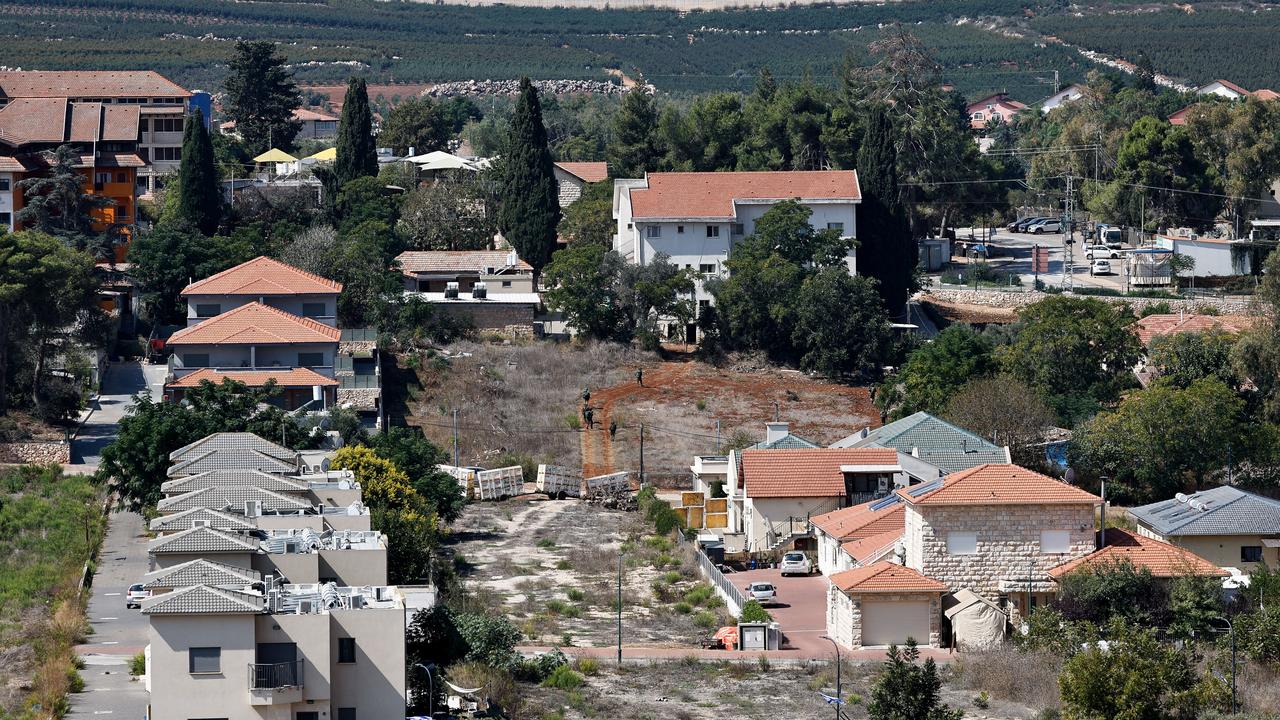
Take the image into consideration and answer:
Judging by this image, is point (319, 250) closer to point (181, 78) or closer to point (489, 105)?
point (489, 105)

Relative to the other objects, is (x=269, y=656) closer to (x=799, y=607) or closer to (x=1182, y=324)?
(x=799, y=607)

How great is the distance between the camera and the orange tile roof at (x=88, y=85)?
376ft

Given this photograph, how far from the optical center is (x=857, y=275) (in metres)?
86.2

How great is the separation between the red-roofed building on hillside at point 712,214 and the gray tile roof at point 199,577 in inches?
1896

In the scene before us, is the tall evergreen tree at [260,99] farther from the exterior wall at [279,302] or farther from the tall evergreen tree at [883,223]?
the tall evergreen tree at [883,223]

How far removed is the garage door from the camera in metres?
52.2

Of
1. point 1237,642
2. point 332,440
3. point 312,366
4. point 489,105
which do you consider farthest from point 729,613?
point 489,105

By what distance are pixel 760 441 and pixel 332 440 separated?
15.0 m

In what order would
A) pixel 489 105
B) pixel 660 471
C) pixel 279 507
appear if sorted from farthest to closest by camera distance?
1. pixel 489 105
2. pixel 660 471
3. pixel 279 507

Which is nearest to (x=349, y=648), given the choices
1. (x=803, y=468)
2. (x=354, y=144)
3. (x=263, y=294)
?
(x=803, y=468)

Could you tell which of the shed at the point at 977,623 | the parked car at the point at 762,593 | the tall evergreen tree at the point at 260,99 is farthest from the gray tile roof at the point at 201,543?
the tall evergreen tree at the point at 260,99

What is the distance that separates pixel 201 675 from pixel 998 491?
22.9 metres

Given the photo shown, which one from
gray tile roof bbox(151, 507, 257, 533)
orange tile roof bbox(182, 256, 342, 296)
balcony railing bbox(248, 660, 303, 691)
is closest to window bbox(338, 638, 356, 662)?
balcony railing bbox(248, 660, 303, 691)

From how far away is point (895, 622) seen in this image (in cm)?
5244
